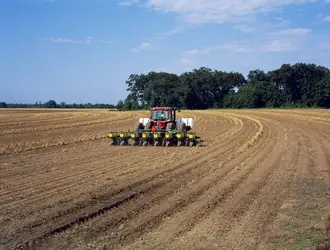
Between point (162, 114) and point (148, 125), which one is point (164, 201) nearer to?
point (148, 125)

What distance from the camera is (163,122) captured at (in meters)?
21.5

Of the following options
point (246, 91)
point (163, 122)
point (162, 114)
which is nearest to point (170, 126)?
point (163, 122)

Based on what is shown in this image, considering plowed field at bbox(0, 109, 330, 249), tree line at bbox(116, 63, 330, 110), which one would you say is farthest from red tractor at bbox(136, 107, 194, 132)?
tree line at bbox(116, 63, 330, 110)

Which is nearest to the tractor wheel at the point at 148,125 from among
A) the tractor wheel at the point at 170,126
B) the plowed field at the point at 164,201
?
the tractor wheel at the point at 170,126

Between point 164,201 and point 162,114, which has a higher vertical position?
point 162,114

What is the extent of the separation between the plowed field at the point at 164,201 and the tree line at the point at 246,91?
70192mm

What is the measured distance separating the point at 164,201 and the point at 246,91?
82.3 m

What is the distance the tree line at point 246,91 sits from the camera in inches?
3314

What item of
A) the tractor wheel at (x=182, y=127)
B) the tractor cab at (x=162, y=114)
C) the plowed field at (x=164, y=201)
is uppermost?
the tractor cab at (x=162, y=114)

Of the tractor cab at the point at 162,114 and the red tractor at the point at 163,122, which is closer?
the red tractor at the point at 163,122

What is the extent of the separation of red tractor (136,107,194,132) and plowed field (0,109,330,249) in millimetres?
5156

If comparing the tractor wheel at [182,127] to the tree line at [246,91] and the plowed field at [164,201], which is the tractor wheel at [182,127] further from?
the tree line at [246,91]

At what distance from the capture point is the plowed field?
261 inches

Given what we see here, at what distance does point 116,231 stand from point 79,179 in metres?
4.34
